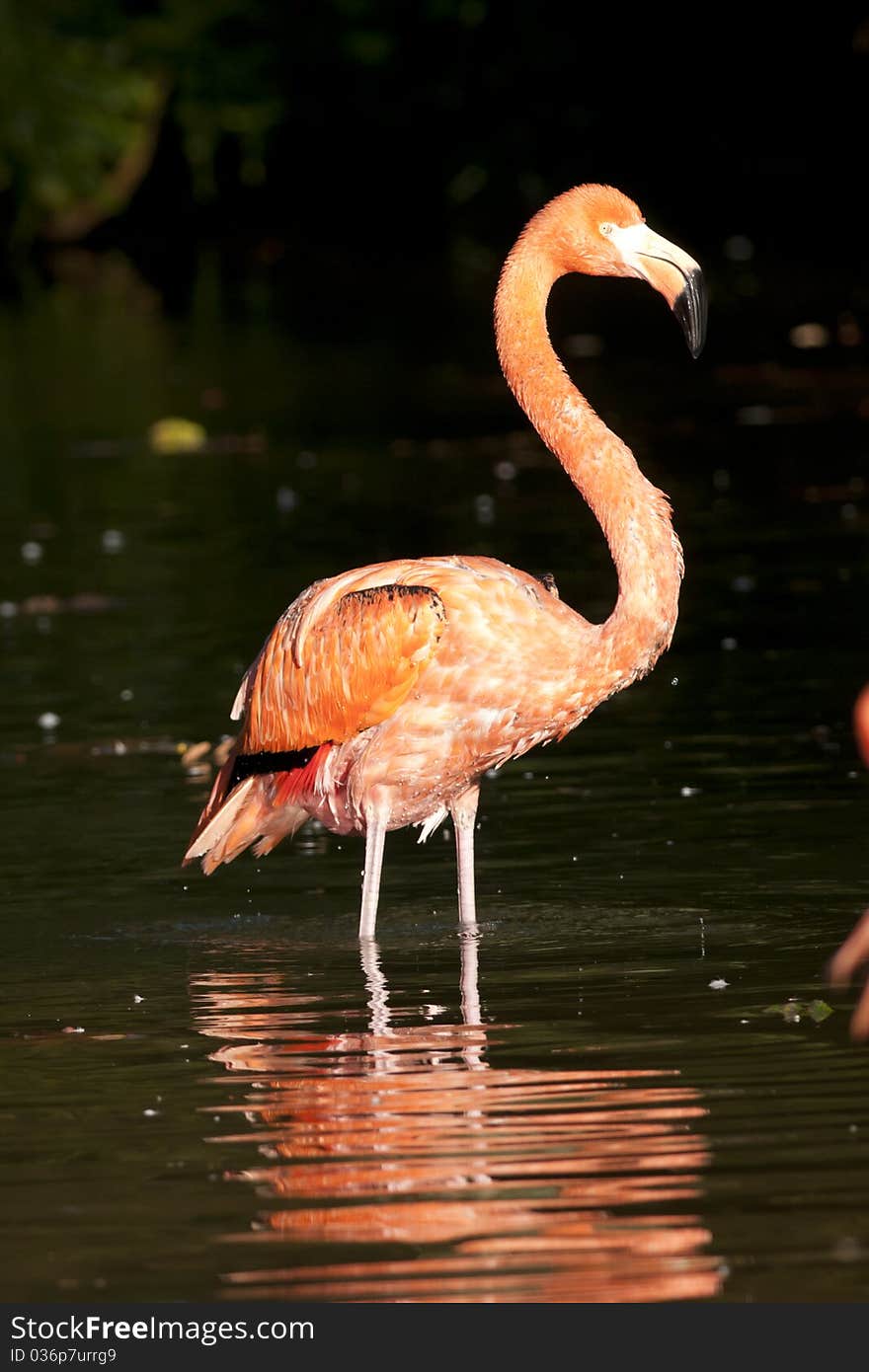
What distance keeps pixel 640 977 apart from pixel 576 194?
2.41 metres

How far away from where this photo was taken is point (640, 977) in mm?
7973

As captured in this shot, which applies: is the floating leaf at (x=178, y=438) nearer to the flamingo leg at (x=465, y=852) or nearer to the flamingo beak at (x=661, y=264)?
the flamingo leg at (x=465, y=852)

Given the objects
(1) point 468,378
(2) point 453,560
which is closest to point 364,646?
(2) point 453,560

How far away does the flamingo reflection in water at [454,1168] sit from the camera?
18.3ft

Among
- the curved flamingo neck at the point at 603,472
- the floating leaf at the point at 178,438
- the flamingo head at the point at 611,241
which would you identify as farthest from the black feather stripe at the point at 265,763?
the floating leaf at the point at 178,438

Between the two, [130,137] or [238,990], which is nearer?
[238,990]

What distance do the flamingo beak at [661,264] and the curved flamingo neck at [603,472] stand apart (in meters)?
0.25

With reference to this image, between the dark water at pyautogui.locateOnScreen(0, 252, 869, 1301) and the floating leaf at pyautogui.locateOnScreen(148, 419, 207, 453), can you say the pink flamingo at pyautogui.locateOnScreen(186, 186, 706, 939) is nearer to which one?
the dark water at pyautogui.locateOnScreen(0, 252, 869, 1301)

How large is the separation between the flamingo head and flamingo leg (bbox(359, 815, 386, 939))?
179cm

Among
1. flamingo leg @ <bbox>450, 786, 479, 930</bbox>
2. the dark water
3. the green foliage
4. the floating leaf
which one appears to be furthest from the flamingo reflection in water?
the green foliage

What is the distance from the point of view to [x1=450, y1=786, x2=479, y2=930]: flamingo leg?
8633 mm

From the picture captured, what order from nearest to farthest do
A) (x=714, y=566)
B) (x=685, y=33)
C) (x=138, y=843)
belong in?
(x=138, y=843)
(x=714, y=566)
(x=685, y=33)

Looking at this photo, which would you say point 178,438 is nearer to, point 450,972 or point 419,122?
point 450,972

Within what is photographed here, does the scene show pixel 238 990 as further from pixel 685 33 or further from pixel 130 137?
pixel 685 33
